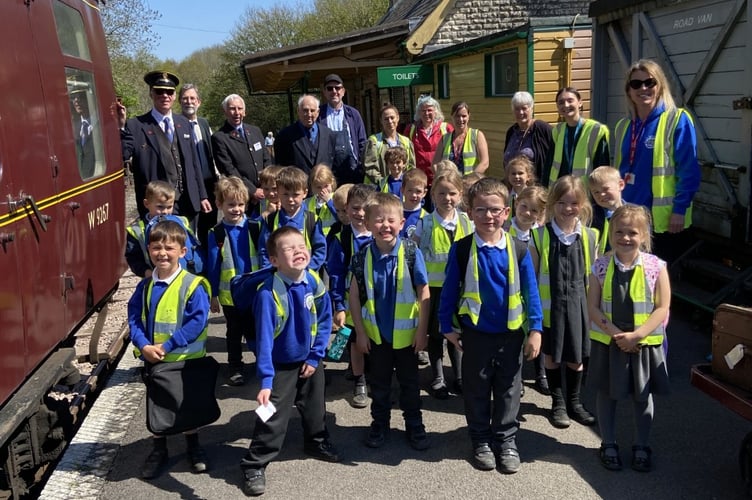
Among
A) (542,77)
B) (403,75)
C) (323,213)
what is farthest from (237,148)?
(403,75)

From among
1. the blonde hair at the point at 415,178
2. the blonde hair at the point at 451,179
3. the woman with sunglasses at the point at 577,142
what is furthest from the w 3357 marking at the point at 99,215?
the woman with sunglasses at the point at 577,142

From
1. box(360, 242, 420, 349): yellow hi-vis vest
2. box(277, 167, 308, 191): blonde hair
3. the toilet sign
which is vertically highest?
the toilet sign

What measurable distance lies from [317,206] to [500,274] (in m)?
2.02

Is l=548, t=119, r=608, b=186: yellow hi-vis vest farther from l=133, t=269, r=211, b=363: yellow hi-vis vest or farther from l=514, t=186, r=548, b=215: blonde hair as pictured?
l=133, t=269, r=211, b=363: yellow hi-vis vest

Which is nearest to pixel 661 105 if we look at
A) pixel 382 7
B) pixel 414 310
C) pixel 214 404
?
pixel 414 310

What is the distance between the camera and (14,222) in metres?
3.24

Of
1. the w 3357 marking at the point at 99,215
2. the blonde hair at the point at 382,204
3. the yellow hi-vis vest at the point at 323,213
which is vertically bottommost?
the yellow hi-vis vest at the point at 323,213

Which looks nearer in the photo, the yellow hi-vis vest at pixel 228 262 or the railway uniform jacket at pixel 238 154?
the yellow hi-vis vest at pixel 228 262

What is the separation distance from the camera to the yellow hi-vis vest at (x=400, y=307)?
3.84m

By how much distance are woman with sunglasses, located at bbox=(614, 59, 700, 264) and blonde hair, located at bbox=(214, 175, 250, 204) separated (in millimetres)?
2809

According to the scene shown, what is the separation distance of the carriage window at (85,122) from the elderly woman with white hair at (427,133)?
9.66ft

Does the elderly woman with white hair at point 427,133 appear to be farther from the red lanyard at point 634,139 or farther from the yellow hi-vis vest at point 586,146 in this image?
the red lanyard at point 634,139

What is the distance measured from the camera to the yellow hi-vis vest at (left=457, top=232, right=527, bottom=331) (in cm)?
359

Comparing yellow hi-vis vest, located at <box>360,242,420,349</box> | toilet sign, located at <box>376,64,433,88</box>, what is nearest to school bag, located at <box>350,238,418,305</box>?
yellow hi-vis vest, located at <box>360,242,420,349</box>
